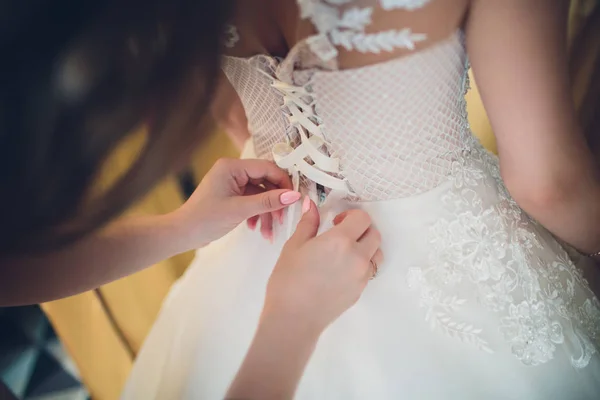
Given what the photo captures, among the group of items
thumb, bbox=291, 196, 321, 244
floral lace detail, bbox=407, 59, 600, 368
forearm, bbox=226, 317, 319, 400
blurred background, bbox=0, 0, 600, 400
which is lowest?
blurred background, bbox=0, 0, 600, 400

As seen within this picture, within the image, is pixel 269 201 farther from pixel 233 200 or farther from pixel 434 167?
pixel 434 167

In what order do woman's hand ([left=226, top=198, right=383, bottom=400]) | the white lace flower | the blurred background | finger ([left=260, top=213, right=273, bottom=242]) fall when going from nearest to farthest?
woman's hand ([left=226, top=198, right=383, bottom=400]) < the white lace flower < finger ([left=260, top=213, right=273, bottom=242]) < the blurred background

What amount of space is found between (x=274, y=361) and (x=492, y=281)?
0.95ft

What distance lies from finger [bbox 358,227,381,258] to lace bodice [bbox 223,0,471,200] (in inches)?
2.0

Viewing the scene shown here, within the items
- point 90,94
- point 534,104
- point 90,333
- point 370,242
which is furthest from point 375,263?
point 90,333

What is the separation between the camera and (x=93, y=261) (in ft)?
2.13

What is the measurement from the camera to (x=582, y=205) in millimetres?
519

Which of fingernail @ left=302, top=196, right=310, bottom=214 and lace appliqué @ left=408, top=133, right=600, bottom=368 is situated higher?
fingernail @ left=302, top=196, right=310, bottom=214

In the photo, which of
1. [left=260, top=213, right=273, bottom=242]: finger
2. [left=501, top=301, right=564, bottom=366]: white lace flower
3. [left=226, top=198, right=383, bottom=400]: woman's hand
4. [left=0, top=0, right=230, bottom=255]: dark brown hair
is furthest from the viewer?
[left=260, top=213, right=273, bottom=242]: finger

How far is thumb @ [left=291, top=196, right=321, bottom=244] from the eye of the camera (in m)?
0.52

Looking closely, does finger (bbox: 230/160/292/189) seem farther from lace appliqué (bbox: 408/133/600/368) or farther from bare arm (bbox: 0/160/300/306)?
lace appliqué (bbox: 408/133/600/368)

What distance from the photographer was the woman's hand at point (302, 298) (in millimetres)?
442

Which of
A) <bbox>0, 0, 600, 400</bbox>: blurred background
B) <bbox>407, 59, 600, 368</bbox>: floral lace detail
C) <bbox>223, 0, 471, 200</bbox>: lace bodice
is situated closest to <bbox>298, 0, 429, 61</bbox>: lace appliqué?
<bbox>223, 0, 471, 200</bbox>: lace bodice

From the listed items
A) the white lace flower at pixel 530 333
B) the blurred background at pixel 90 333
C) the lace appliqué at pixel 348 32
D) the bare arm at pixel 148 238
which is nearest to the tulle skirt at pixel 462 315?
the white lace flower at pixel 530 333
